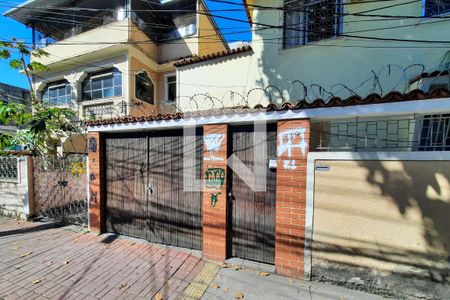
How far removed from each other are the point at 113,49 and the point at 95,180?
658 cm

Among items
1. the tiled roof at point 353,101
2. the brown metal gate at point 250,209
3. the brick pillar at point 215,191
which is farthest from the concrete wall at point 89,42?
the brown metal gate at point 250,209

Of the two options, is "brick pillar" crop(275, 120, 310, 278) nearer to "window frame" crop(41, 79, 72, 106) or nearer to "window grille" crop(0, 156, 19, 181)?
"window grille" crop(0, 156, 19, 181)

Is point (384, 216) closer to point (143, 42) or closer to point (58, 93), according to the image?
point (143, 42)

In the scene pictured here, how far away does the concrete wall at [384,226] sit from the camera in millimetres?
2594

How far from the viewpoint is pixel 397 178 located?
8.94 ft

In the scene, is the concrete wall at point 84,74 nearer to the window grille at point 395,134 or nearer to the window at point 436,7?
the window grille at point 395,134

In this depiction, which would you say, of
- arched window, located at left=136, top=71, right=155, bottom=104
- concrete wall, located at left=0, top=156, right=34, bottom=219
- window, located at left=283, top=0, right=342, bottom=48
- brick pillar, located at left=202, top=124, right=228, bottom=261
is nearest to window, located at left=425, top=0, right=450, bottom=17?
window, located at left=283, top=0, right=342, bottom=48

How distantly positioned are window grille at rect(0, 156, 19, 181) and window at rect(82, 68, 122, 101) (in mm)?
4457

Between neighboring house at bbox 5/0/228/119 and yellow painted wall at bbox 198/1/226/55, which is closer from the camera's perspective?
neighboring house at bbox 5/0/228/119

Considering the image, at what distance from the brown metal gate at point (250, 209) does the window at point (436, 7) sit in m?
4.49

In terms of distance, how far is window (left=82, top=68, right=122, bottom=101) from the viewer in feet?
30.3

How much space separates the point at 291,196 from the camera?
323cm

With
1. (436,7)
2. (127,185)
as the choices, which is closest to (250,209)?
(127,185)

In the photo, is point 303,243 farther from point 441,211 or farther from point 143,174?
point 143,174
